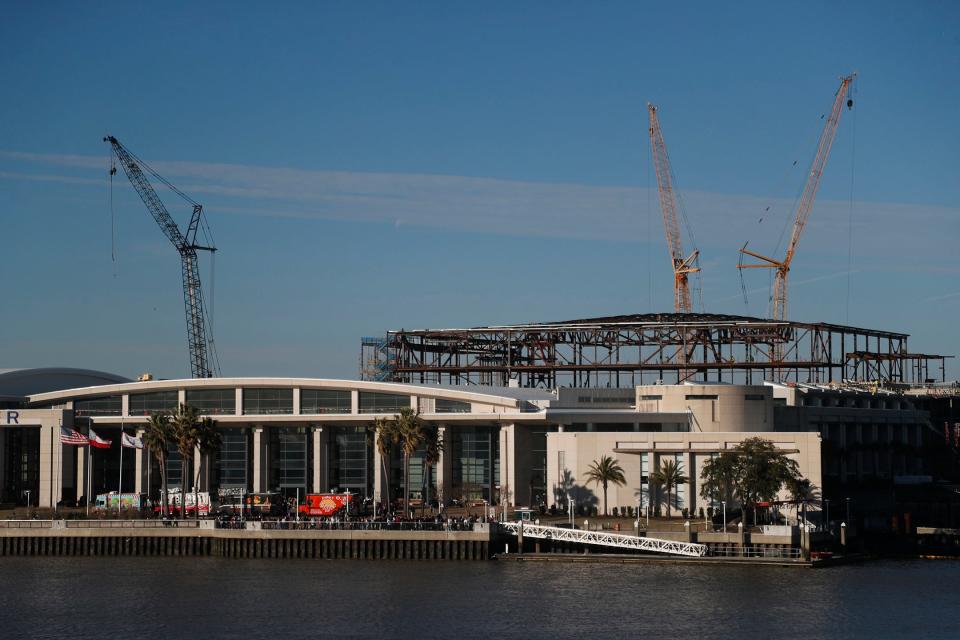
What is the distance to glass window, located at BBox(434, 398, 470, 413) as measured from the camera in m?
153

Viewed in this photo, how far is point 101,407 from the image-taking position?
16162 centimetres

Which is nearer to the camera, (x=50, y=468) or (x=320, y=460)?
(x=320, y=460)

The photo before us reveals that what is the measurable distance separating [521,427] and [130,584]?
52.4 meters

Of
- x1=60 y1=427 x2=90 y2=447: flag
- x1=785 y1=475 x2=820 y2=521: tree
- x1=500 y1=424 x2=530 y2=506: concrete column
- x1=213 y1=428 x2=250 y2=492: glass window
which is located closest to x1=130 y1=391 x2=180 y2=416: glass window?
x1=213 y1=428 x2=250 y2=492: glass window

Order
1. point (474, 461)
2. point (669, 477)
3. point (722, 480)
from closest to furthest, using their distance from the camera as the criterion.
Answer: point (722, 480)
point (669, 477)
point (474, 461)

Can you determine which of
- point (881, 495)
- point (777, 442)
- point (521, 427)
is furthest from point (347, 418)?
point (881, 495)

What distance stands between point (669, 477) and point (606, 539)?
588 inches

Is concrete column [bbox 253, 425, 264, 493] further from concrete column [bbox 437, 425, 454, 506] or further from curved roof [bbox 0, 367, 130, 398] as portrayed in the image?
curved roof [bbox 0, 367, 130, 398]

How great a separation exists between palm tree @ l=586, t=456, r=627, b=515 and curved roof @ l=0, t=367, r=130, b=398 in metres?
73.2

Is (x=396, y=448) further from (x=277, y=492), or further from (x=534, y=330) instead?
(x=534, y=330)

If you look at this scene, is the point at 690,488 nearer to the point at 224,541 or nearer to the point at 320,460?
the point at 224,541

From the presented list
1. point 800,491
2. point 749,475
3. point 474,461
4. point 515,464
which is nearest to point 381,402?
point 474,461

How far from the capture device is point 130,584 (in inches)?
4286

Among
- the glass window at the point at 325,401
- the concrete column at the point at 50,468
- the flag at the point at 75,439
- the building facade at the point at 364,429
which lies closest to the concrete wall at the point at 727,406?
the building facade at the point at 364,429
